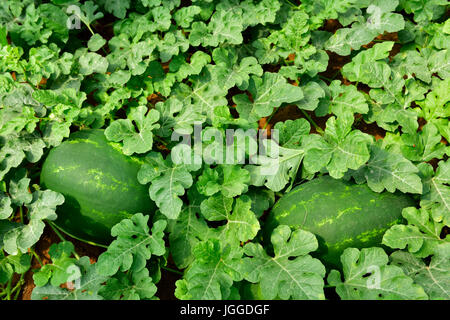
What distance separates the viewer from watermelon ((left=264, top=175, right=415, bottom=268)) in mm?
2410

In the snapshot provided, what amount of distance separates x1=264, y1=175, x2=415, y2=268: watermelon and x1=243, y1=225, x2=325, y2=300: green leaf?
0.11 m

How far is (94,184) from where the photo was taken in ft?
8.16

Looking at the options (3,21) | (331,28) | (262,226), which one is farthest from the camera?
(331,28)

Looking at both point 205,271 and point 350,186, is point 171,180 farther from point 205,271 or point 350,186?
point 350,186

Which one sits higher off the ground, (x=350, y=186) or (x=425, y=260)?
(x=350, y=186)

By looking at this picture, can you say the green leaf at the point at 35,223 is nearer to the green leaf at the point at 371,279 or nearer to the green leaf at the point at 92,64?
the green leaf at the point at 92,64

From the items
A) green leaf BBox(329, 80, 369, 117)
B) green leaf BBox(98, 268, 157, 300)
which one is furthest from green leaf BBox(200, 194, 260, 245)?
green leaf BBox(329, 80, 369, 117)

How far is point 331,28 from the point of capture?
12.0 feet

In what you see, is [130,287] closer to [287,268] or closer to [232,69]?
[287,268]

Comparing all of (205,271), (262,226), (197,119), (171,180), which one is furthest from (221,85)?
(205,271)

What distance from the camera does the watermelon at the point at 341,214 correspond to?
2.41 metres

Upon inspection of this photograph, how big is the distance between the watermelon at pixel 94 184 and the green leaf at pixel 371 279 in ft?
4.18

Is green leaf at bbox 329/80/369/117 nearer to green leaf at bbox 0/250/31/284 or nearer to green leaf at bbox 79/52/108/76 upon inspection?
green leaf at bbox 79/52/108/76

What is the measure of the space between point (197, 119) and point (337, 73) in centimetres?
131
